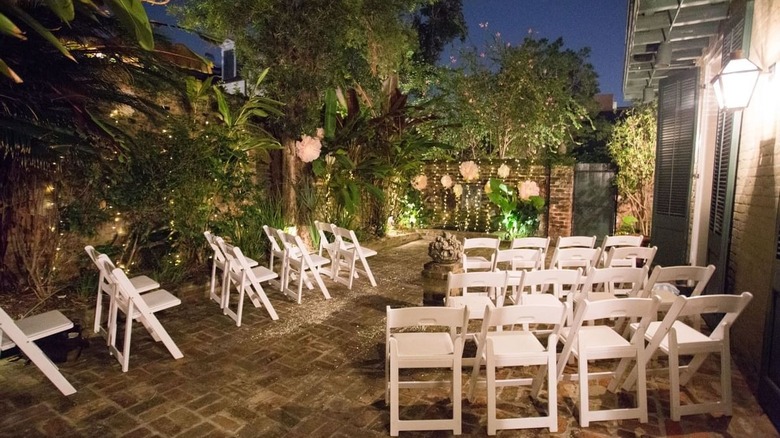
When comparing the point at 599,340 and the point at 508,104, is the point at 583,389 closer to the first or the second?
the point at 599,340

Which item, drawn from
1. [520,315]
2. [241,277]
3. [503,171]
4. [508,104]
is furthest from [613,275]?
[508,104]

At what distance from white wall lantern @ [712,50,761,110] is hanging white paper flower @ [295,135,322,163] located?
16.2 feet

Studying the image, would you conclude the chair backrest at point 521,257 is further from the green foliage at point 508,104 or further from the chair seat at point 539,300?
the green foliage at point 508,104

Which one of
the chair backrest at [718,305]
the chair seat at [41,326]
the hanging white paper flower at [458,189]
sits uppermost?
the hanging white paper flower at [458,189]

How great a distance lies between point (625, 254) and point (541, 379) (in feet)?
7.57

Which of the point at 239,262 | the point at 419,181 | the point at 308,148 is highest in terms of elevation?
the point at 308,148

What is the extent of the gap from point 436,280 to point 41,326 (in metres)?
3.23

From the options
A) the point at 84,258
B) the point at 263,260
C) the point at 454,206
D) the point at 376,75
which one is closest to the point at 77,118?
the point at 84,258

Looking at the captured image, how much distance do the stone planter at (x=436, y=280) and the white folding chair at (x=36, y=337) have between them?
3019 mm

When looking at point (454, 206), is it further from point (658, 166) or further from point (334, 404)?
point (334, 404)

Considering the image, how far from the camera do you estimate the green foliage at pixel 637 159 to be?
27.6ft

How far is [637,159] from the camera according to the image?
8555mm

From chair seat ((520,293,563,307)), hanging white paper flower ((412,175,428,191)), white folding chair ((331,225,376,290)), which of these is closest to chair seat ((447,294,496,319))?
chair seat ((520,293,563,307))

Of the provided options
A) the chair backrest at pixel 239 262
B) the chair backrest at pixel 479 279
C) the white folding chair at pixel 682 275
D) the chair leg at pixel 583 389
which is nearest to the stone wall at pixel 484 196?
the white folding chair at pixel 682 275
